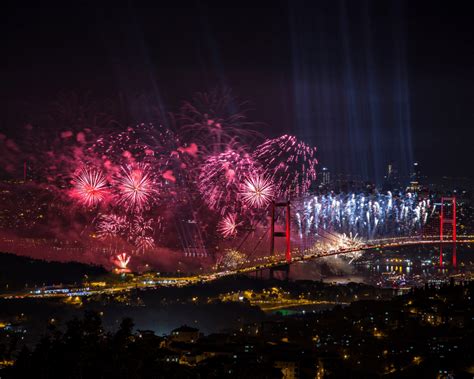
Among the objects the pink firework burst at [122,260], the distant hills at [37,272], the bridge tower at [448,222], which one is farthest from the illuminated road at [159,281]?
the bridge tower at [448,222]

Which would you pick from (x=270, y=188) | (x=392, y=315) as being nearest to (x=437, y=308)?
(x=392, y=315)

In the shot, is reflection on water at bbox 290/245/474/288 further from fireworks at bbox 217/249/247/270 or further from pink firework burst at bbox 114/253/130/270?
pink firework burst at bbox 114/253/130/270

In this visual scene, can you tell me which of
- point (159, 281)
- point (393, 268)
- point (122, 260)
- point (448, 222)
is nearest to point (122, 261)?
point (122, 260)

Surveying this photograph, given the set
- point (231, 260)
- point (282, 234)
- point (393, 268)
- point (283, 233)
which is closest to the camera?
point (231, 260)

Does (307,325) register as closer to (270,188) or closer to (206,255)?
(270,188)

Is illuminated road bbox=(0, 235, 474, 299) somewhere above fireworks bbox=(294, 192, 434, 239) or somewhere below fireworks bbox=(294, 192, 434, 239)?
below

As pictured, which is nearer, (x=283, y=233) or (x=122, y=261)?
(x=122, y=261)

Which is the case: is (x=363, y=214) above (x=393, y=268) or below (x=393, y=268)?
above

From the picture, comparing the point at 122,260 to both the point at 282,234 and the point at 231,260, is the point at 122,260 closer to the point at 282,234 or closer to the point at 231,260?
the point at 231,260

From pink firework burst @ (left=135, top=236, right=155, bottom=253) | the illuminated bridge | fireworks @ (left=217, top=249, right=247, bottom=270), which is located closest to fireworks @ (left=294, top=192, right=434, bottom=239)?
the illuminated bridge
